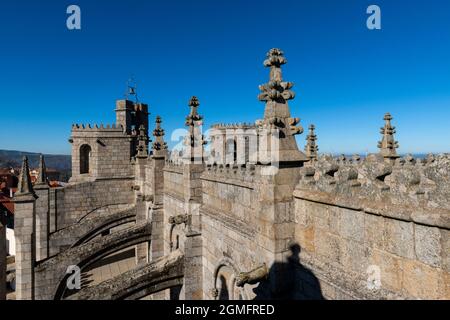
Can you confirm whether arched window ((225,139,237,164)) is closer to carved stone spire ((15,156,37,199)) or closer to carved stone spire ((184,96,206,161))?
carved stone spire ((184,96,206,161))

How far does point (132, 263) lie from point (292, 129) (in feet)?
53.6

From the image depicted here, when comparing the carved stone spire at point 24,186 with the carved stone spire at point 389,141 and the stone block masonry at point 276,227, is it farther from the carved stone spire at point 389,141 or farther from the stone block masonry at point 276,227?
the carved stone spire at point 389,141

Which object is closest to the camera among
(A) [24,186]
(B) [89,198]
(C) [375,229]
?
(C) [375,229]

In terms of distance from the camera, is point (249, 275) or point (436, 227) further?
point (249, 275)

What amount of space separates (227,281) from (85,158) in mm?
17227

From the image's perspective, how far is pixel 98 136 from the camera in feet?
69.6

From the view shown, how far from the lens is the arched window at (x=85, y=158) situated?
21859 mm

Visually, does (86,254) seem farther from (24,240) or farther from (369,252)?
(369,252)

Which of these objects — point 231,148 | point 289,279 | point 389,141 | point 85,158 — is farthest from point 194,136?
point 231,148

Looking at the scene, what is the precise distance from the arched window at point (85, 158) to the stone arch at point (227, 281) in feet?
53.8

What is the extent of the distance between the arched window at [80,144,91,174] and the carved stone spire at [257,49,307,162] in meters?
18.9

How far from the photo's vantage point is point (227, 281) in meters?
8.88
